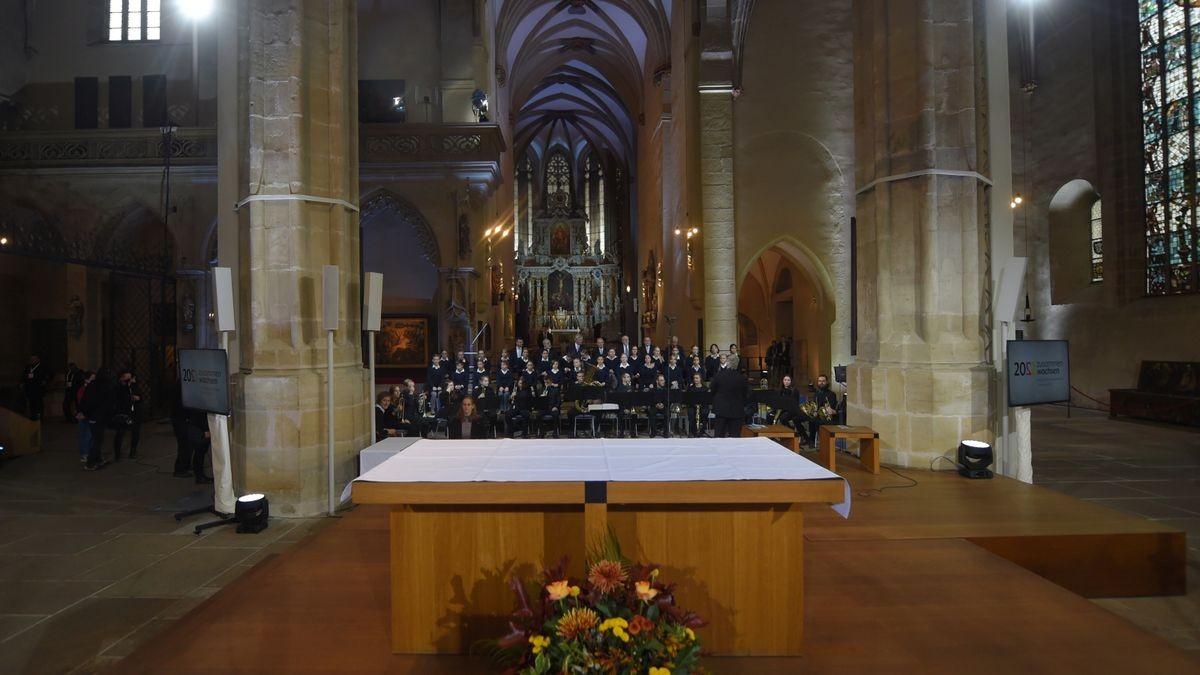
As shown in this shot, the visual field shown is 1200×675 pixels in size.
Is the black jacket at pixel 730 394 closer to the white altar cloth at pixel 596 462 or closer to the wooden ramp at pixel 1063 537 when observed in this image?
the wooden ramp at pixel 1063 537

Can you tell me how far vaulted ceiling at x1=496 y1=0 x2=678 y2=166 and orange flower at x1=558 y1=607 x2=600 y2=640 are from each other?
70.5 ft

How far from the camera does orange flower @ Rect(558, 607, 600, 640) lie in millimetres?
2018

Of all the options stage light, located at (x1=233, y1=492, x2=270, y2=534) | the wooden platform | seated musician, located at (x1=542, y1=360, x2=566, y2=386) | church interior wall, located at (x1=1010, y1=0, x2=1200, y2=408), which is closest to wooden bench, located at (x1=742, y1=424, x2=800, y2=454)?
the wooden platform

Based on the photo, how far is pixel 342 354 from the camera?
23.4 ft

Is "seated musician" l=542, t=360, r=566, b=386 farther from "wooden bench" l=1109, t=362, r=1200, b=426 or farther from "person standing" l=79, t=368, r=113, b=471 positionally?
"wooden bench" l=1109, t=362, r=1200, b=426

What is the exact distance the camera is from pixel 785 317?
23.3m

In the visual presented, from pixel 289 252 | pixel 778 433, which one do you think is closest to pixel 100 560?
pixel 289 252

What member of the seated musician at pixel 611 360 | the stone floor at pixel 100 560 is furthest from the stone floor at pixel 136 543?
the seated musician at pixel 611 360

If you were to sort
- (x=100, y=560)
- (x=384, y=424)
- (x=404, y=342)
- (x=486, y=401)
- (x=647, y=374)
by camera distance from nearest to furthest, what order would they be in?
(x=100, y=560), (x=384, y=424), (x=486, y=401), (x=647, y=374), (x=404, y=342)

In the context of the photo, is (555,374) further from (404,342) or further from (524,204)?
(524,204)

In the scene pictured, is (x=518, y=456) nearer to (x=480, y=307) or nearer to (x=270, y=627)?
(x=270, y=627)

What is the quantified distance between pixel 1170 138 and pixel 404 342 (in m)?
18.3

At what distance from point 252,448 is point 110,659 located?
10.1 ft

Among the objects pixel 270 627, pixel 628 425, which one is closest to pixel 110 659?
pixel 270 627
